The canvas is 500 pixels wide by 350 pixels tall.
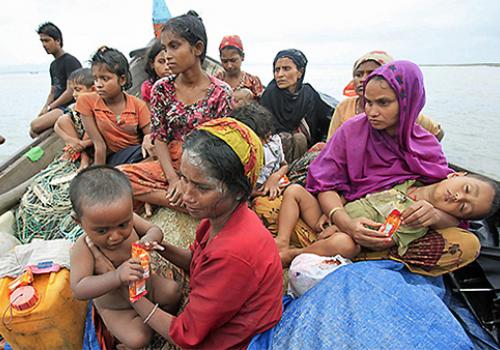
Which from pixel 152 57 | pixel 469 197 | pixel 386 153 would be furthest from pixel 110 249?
pixel 152 57

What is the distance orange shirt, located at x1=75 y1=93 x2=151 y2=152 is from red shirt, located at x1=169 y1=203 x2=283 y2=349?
1.74 meters

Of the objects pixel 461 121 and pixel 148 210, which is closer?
pixel 148 210

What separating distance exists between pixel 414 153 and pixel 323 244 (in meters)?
0.76

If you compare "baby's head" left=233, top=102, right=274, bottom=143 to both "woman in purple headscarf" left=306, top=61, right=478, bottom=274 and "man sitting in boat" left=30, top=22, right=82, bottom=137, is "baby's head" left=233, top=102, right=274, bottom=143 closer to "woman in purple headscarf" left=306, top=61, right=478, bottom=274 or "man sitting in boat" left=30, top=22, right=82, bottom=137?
"woman in purple headscarf" left=306, top=61, right=478, bottom=274

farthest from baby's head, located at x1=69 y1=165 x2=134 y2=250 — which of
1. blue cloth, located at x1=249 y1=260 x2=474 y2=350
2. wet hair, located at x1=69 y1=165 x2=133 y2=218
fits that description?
blue cloth, located at x1=249 y1=260 x2=474 y2=350

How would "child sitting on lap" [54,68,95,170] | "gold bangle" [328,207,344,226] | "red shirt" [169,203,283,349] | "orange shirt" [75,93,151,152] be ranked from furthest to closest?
1. "child sitting on lap" [54,68,95,170]
2. "orange shirt" [75,93,151,152]
3. "gold bangle" [328,207,344,226]
4. "red shirt" [169,203,283,349]

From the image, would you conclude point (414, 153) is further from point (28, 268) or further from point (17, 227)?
point (17, 227)

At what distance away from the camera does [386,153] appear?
83.4 inches

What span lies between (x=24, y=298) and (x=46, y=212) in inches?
43.2

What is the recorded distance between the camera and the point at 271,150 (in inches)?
98.8

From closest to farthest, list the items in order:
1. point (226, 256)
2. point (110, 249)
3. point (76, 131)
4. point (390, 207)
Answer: point (226, 256) → point (110, 249) → point (390, 207) → point (76, 131)

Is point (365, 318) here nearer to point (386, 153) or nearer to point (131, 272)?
point (131, 272)

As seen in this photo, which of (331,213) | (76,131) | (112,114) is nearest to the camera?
(331,213)

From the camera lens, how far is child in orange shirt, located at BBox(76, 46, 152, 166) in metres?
2.60
